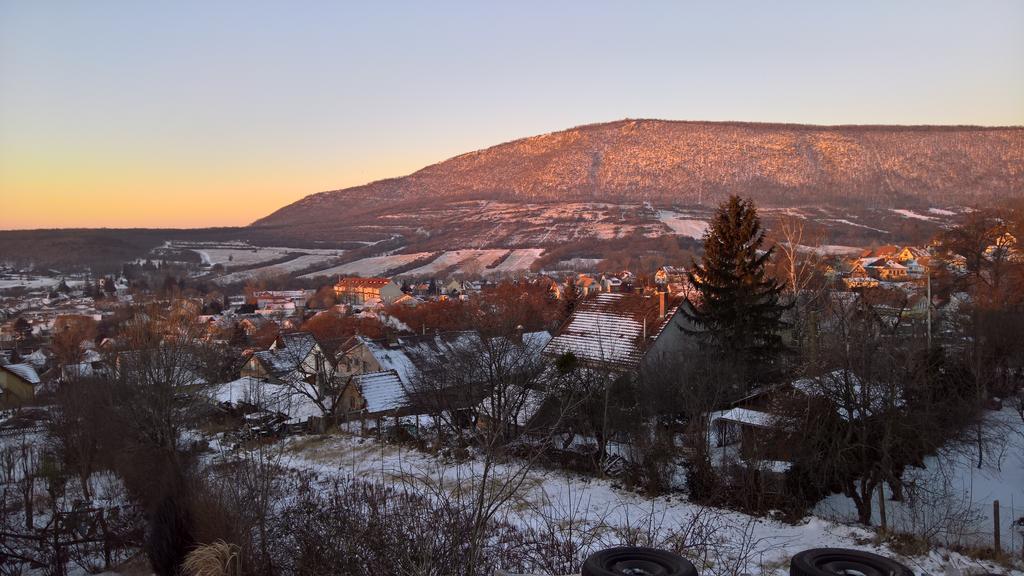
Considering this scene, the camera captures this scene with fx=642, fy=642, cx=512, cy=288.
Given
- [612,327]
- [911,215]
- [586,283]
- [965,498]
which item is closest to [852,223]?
[911,215]

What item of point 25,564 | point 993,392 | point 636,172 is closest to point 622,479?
point 25,564

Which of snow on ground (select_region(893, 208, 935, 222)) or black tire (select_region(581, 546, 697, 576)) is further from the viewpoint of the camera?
snow on ground (select_region(893, 208, 935, 222))

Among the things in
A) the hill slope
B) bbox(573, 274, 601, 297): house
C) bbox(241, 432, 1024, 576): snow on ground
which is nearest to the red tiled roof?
bbox(573, 274, 601, 297): house

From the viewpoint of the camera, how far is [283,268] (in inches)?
4665

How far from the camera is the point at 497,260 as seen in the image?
112125 millimetres

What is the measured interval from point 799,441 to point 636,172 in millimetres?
187112

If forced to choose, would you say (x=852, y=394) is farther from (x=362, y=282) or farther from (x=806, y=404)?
(x=362, y=282)

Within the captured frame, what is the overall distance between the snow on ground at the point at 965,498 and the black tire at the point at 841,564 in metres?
6.60

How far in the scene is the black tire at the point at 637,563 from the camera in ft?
14.8

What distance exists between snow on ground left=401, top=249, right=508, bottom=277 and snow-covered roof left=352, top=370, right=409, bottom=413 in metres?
77.9

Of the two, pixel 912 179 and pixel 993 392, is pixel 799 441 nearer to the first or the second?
pixel 993 392

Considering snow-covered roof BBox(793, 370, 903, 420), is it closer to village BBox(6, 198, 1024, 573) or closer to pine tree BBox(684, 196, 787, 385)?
village BBox(6, 198, 1024, 573)

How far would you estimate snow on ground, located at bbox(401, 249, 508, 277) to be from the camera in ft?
353

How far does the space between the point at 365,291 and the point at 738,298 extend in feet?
208
